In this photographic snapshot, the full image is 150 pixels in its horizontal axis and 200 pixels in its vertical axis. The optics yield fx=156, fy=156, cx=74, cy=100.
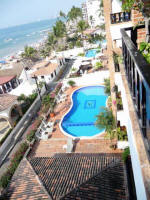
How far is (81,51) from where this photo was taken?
1538 inches

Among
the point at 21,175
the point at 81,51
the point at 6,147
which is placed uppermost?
the point at 81,51

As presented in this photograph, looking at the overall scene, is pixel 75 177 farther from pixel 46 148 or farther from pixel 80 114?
pixel 80 114

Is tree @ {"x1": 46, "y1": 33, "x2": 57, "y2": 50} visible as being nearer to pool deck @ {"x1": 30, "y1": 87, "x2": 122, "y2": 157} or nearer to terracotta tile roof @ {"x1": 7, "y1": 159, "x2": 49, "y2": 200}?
pool deck @ {"x1": 30, "y1": 87, "x2": 122, "y2": 157}

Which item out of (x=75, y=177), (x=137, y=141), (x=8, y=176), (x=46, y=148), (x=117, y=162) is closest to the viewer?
(x=137, y=141)

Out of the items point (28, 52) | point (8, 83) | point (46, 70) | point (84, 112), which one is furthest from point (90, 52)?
point (84, 112)

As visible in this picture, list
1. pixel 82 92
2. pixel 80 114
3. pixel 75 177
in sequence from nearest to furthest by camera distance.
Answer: pixel 75 177
pixel 80 114
pixel 82 92

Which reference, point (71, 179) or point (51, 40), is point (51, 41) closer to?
point (51, 40)

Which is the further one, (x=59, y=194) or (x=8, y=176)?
(x=8, y=176)

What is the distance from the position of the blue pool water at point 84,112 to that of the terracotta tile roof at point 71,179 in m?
5.80

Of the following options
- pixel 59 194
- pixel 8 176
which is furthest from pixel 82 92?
pixel 59 194

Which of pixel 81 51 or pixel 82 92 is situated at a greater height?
pixel 81 51

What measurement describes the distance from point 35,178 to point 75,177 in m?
2.12

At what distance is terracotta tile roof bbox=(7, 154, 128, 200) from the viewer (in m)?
6.84

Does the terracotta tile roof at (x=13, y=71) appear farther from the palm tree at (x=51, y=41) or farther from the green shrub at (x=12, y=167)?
the green shrub at (x=12, y=167)
